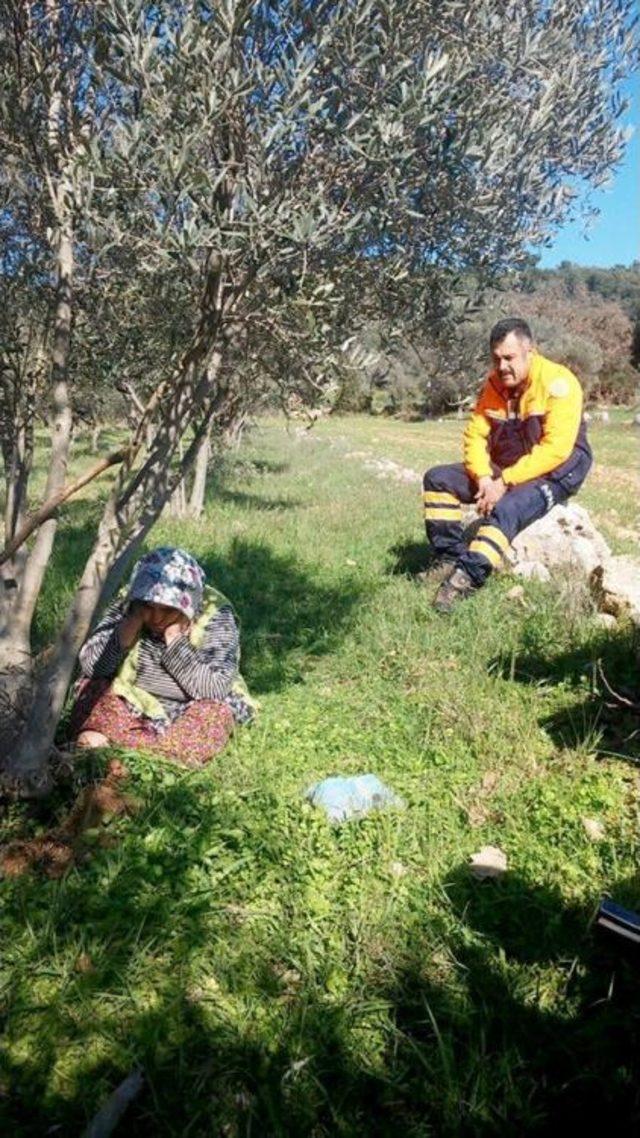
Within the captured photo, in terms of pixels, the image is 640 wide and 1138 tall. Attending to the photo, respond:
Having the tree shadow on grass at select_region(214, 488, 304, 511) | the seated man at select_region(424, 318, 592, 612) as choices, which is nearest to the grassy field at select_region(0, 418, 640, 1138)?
the seated man at select_region(424, 318, 592, 612)

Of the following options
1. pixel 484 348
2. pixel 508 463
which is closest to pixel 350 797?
pixel 484 348

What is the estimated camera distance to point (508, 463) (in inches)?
281

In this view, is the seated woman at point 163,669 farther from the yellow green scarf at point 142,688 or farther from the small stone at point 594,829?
the small stone at point 594,829

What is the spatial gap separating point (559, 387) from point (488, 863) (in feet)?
14.3

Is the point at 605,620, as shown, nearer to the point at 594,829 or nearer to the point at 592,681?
the point at 592,681

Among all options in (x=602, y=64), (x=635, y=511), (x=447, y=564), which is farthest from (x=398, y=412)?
(x=602, y=64)

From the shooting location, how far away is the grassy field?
235 cm

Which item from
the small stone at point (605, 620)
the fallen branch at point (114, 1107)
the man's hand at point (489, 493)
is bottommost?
the fallen branch at point (114, 1107)

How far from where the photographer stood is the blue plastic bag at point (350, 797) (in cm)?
358

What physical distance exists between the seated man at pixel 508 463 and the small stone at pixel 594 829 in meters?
2.79

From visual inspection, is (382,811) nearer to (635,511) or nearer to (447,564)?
(447,564)

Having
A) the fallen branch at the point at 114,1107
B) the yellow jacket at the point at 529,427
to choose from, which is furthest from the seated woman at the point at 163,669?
the yellow jacket at the point at 529,427

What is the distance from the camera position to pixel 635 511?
38.3 feet

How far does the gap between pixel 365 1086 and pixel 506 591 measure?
454cm
